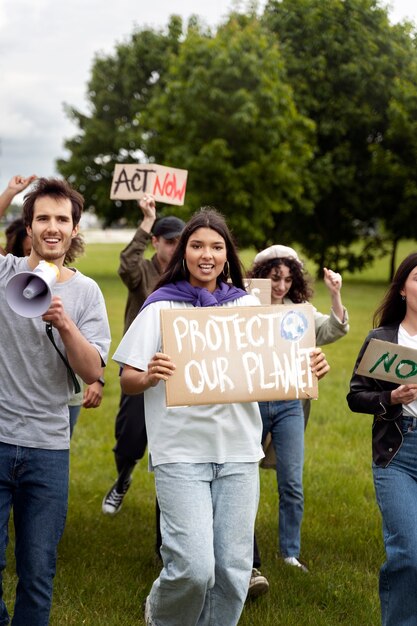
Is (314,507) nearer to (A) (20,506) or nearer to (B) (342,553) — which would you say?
(B) (342,553)

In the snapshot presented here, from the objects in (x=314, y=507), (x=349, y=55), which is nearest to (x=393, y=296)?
(x=314, y=507)

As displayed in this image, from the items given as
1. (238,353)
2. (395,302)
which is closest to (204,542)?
(238,353)

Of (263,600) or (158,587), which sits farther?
(263,600)

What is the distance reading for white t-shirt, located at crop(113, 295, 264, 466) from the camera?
395 cm

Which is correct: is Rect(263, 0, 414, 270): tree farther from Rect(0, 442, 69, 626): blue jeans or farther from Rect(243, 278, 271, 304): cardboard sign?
Rect(0, 442, 69, 626): blue jeans

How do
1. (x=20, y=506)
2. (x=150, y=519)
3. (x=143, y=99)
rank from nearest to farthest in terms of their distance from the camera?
1. (x=20, y=506)
2. (x=150, y=519)
3. (x=143, y=99)

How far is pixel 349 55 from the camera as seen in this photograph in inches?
425

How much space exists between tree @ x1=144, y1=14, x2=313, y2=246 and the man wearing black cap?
2202 centimetres

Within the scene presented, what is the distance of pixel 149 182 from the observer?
720 centimetres

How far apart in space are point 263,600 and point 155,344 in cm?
202

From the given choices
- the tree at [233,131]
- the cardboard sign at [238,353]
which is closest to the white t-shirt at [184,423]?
the cardboard sign at [238,353]

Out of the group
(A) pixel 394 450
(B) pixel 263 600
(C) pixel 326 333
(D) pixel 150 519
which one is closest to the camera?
(A) pixel 394 450

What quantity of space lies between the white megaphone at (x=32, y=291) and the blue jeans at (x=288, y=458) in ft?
8.32

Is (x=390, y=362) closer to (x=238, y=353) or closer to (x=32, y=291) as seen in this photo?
(x=238, y=353)
